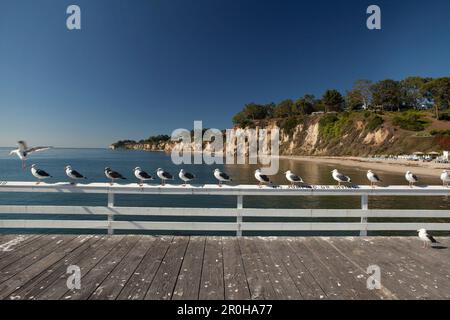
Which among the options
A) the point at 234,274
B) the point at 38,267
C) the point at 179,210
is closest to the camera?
the point at 234,274

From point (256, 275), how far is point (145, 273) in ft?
4.74

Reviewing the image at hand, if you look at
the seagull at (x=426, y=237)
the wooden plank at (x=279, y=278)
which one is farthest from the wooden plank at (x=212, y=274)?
the seagull at (x=426, y=237)

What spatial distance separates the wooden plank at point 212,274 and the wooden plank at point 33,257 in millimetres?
2418

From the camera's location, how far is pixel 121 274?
3.85m

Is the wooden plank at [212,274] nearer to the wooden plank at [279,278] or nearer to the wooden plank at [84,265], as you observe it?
the wooden plank at [279,278]

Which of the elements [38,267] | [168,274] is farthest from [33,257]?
[168,274]

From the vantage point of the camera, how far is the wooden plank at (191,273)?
3.35 meters

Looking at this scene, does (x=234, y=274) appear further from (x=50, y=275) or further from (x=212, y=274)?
(x=50, y=275)

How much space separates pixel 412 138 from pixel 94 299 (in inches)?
3225

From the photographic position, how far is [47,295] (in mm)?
3283

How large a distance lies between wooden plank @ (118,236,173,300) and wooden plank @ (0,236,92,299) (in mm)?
1180

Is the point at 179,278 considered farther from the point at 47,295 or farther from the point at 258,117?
the point at 258,117

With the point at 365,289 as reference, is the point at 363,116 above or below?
above
